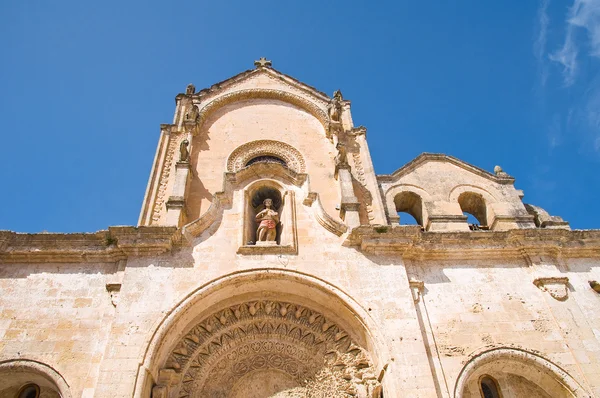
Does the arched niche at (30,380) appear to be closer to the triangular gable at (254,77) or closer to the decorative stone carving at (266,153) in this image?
the decorative stone carving at (266,153)

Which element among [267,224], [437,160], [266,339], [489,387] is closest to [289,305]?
[266,339]

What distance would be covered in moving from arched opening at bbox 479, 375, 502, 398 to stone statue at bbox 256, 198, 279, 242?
5237 mm

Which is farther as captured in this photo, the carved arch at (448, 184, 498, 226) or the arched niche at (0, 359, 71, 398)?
the carved arch at (448, 184, 498, 226)

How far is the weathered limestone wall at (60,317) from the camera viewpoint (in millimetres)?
8180

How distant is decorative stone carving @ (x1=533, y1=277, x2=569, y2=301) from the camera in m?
9.52

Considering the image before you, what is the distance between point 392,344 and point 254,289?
3.06 meters

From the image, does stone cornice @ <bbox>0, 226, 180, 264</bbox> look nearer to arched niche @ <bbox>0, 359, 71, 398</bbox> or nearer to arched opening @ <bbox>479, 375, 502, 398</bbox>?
arched niche @ <bbox>0, 359, 71, 398</bbox>

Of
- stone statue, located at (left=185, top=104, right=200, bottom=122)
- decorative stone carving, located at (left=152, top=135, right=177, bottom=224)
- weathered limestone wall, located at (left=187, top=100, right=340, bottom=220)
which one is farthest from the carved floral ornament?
stone statue, located at (left=185, top=104, right=200, bottom=122)

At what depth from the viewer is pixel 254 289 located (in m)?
9.70

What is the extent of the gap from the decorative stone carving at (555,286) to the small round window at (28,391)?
10325 millimetres

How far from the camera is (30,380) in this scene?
862 cm

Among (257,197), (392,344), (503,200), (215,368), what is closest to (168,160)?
(257,197)

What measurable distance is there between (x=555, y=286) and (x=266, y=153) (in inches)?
318

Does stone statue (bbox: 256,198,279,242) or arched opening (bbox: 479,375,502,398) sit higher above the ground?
stone statue (bbox: 256,198,279,242)
